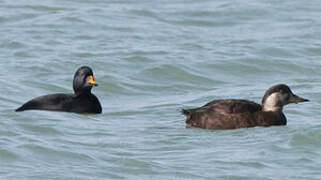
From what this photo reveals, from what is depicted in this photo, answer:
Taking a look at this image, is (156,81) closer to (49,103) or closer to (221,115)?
(49,103)

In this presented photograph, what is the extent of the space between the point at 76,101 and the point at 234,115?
101 inches

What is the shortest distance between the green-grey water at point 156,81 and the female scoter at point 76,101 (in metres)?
0.15

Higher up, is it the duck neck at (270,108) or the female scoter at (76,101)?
the duck neck at (270,108)

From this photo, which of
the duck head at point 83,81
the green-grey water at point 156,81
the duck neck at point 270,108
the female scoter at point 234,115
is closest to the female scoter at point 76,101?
the duck head at point 83,81

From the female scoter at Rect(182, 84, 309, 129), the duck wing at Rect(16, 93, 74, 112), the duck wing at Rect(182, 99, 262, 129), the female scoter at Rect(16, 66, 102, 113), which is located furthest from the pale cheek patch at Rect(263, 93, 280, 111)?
the duck wing at Rect(16, 93, 74, 112)

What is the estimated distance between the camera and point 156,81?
18.5 metres

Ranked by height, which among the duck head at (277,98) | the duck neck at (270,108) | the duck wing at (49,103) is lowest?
the duck wing at (49,103)

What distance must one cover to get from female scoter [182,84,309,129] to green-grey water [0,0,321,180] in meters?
0.19

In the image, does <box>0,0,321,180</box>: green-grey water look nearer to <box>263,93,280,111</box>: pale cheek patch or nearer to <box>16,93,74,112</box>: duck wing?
<box>16,93,74,112</box>: duck wing

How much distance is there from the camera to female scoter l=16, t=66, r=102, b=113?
1528cm

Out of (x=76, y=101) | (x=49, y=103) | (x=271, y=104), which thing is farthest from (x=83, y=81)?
(x=271, y=104)

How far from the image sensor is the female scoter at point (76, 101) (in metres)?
15.3

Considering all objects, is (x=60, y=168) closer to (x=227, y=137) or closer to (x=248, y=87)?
(x=227, y=137)

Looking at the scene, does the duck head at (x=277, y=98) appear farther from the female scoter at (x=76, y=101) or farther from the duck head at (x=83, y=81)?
the duck head at (x=83, y=81)
